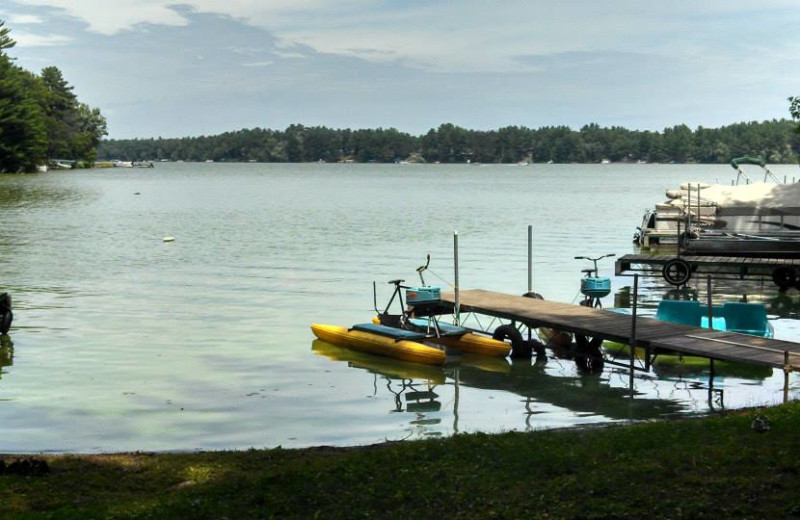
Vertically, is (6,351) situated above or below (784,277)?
below

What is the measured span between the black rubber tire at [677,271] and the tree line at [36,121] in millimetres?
106328

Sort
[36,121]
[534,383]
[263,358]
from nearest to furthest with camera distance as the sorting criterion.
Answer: [534,383]
[263,358]
[36,121]

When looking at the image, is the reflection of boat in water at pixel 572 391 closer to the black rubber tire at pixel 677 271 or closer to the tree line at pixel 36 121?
the black rubber tire at pixel 677 271

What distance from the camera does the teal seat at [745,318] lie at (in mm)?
19062

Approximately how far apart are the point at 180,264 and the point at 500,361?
73.1 ft

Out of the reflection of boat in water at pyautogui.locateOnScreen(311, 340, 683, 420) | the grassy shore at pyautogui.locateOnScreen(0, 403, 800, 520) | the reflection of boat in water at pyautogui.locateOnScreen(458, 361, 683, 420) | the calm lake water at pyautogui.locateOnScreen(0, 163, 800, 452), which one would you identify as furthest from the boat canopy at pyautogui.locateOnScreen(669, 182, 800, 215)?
the grassy shore at pyautogui.locateOnScreen(0, 403, 800, 520)

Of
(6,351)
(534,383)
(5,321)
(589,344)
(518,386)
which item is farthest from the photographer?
(5,321)

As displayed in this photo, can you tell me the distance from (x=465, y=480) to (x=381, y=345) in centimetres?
1091

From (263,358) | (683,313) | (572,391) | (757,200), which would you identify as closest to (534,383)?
(572,391)

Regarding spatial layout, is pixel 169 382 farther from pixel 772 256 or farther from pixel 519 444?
pixel 772 256

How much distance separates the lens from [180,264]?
3888 centimetres

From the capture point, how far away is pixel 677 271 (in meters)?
32.0

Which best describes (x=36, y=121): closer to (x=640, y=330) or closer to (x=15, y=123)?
(x=15, y=123)

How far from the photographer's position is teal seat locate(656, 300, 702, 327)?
62.7ft
